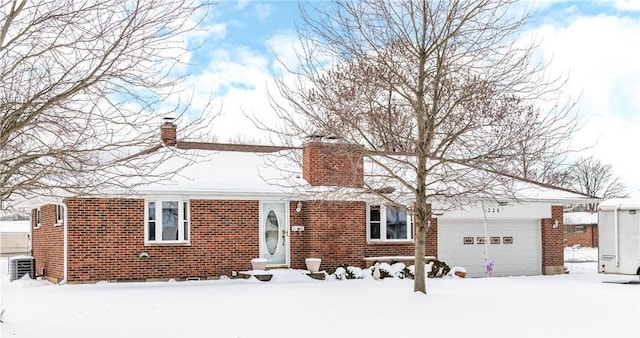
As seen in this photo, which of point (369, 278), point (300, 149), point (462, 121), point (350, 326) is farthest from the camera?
point (300, 149)

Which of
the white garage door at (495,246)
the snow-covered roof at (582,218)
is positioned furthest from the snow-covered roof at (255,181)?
the snow-covered roof at (582,218)

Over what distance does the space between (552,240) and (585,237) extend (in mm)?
33330

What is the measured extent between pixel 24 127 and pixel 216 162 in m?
12.2

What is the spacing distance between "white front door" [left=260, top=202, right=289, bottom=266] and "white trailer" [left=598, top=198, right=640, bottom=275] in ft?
31.2

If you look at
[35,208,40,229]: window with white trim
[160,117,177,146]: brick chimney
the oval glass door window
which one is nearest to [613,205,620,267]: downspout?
the oval glass door window

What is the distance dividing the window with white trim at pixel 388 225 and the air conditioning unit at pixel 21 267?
432 inches

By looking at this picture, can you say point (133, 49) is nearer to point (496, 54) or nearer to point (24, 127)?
point (24, 127)

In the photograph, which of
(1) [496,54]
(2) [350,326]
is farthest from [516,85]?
(2) [350,326]

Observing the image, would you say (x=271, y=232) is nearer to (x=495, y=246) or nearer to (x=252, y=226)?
(x=252, y=226)

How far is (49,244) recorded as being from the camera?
2111 centimetres

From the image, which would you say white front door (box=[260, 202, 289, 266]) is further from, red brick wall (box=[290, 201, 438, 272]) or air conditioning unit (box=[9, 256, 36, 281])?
air conditioning unit (box=[9, 256, 36, 281])

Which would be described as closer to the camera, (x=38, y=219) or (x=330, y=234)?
(x=330, y=234)

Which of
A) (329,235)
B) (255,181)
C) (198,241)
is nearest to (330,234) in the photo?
(329,235)

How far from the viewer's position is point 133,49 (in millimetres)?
9734
